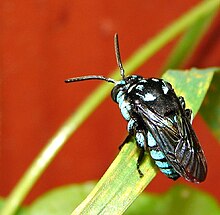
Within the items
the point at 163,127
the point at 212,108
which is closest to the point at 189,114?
the point at 163,127

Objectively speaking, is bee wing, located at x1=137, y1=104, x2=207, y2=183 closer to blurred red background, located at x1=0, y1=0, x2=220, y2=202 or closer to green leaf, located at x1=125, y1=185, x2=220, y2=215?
green leaf, located at x1=125, y1=185, x2=220, y2=215

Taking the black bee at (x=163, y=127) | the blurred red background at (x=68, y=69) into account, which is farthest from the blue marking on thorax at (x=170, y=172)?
the blurred red background at (x=68, y=69)

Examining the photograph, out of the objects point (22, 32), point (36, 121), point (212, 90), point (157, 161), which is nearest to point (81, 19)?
point (22, 32)

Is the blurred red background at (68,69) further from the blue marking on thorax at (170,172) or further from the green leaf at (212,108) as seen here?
the blue marking on thorax at (170,172)

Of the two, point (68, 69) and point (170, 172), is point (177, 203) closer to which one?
point (170, 172)

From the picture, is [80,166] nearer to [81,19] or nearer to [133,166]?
[81,19]

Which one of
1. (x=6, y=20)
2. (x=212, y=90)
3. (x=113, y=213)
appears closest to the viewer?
(x=113, y=213)
